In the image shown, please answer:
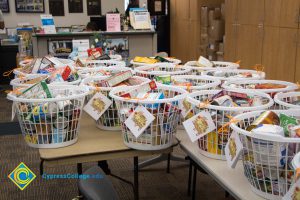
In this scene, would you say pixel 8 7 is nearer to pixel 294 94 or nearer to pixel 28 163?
pixel 28 163

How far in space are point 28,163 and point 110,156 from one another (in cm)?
184

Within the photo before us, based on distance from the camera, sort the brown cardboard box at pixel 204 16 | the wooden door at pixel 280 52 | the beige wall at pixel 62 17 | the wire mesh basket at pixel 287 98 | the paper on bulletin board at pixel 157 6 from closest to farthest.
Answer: the wire mesh basket at pixel 287 98, the wooden door at pixel 280 52, the brown cardboard box at pixel 204 16, the beige wall at pixel 62 17, the paper on bulletin board at pixel 157 6

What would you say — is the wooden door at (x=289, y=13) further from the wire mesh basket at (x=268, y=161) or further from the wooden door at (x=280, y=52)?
the wire mesh basket at (x=268, y=161)

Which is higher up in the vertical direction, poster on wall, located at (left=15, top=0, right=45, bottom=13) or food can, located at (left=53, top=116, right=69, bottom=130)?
poster on wall, located at (left=15, top=0, right=45, bottom=13)

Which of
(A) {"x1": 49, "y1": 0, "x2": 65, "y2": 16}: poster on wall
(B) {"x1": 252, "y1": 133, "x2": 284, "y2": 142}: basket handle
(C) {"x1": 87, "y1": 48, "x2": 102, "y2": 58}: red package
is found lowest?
(B) {"x1": 252, "y1": 133, "x2": 284, "y2": 142}: basket handle

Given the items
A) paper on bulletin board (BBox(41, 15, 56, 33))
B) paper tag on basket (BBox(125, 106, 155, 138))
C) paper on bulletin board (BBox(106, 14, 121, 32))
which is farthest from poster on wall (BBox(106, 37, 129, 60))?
paper tag on basket (BBox(125, 106, 155, 138))

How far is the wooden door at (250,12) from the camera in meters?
4.65

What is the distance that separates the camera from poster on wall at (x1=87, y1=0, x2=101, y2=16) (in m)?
7.39

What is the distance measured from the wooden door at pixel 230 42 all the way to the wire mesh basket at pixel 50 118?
418 centimetres

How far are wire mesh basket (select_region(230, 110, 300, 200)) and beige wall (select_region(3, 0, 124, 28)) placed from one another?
22.0ft

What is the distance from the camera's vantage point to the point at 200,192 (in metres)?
2.63

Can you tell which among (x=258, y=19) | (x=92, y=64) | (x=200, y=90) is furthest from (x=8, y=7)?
(x=200, y=90)

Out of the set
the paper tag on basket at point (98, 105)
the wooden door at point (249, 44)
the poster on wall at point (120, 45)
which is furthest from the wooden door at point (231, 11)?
the paper tag on basket at point (98, 105)

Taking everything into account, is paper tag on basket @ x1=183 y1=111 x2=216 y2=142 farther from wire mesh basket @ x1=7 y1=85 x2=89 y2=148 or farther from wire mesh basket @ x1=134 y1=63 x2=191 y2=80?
wire mesh basket @ x1=134 y1=63 x2=191 y2=80
